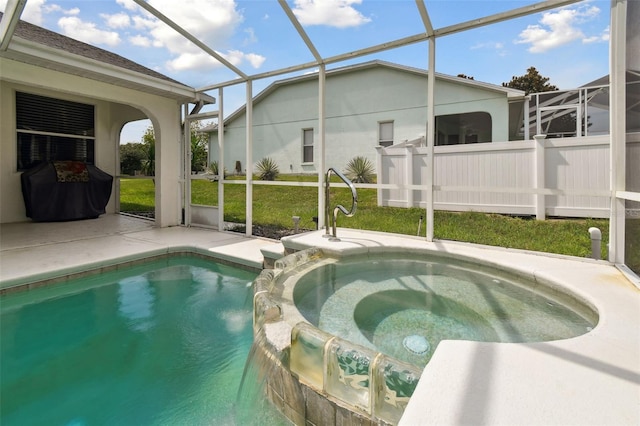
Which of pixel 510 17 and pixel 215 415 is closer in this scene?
pixel 215 415

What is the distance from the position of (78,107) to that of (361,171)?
21.9ft

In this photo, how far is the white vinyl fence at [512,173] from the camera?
201 inches

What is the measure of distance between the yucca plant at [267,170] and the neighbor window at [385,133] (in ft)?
8.74

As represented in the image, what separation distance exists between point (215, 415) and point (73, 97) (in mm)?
8339

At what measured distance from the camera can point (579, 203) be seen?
5.16 m

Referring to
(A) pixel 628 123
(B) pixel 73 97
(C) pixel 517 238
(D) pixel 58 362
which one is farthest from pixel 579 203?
(B) pixel 73 97

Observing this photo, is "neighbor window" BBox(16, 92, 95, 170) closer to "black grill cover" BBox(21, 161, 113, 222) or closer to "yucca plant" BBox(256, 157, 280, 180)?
"black grill cover" BBox(21, 161, 113, 222)

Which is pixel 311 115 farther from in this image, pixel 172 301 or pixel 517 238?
pixel 172 301

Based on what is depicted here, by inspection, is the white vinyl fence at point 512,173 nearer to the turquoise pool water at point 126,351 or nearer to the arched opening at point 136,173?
the turquoise pool water at point 126,351

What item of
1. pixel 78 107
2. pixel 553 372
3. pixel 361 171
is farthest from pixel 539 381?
pixel 78 107

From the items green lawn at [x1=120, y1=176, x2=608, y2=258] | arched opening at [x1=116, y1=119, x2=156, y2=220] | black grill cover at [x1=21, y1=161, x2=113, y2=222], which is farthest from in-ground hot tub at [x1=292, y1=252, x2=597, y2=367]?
black grill cover at [x1=21, y1=161, x2=113, y2=222]

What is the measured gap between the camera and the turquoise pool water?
206cm

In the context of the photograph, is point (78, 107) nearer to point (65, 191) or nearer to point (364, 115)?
point (65, 191)

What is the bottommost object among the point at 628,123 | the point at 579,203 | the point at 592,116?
the point at 579,203
